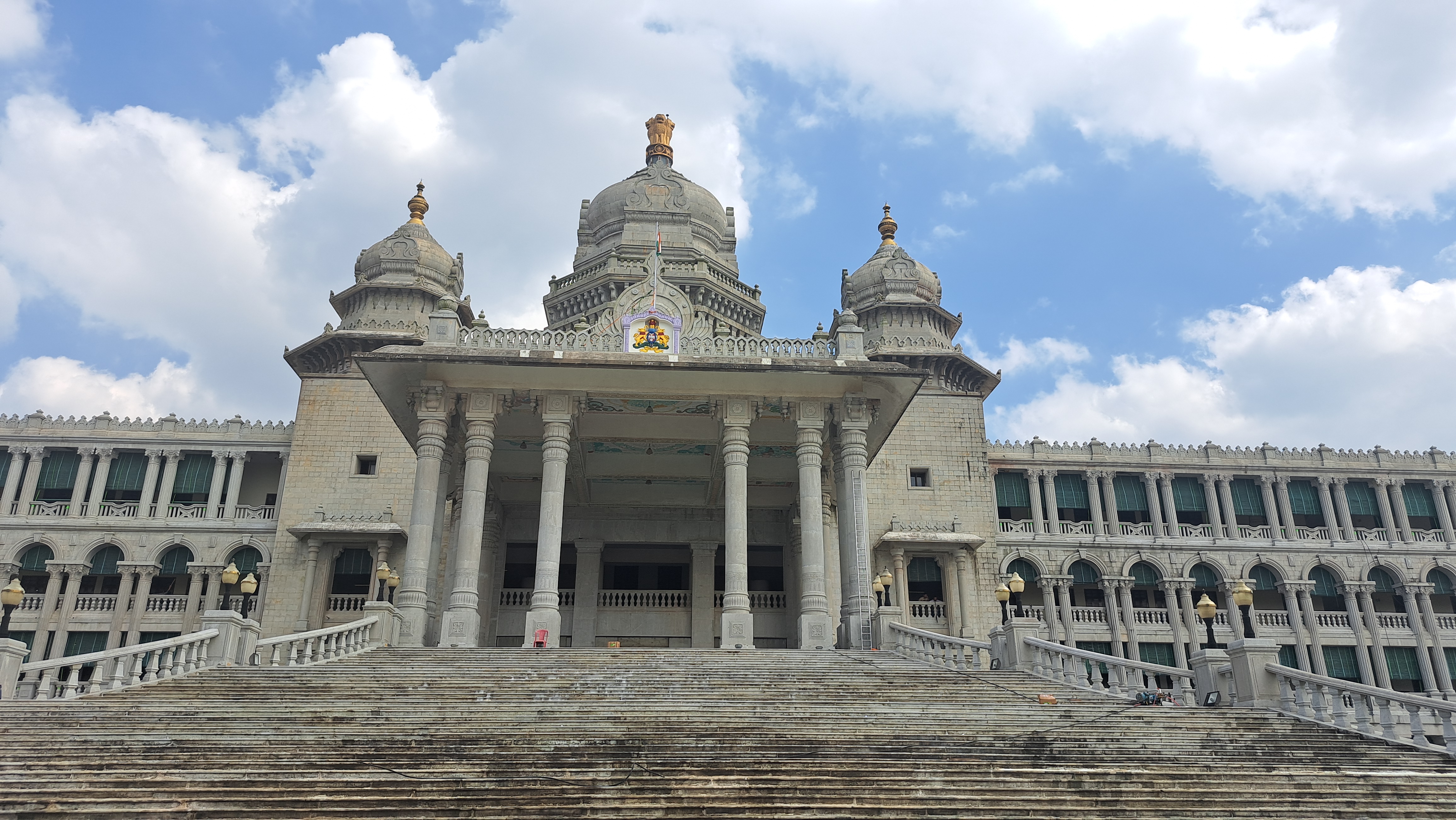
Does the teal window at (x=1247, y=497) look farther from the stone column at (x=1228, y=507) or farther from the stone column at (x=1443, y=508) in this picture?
the stone column at (x=1443, y=508)

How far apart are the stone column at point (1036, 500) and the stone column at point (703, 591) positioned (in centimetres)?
1699

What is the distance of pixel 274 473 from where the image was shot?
46.9 metres

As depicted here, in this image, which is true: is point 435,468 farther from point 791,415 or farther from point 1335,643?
point 1335,643

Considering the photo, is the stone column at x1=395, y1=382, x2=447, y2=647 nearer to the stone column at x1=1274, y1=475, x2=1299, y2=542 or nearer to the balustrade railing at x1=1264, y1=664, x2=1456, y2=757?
the balustrade railing at x1=1264, y1=664, x2=1456, y2=757

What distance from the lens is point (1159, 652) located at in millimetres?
45750

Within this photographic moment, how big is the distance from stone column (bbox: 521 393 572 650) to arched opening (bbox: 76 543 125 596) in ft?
88.6

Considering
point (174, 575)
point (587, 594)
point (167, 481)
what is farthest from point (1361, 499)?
point (167, 481)

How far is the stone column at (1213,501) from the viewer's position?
4784cm

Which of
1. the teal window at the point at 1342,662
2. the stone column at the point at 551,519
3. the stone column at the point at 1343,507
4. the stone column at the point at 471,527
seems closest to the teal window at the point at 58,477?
the stone column at the point at 471,527

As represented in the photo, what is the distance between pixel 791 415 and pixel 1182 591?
89.3 ft

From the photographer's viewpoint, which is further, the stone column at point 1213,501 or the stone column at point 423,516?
the stone column at point 1213,501

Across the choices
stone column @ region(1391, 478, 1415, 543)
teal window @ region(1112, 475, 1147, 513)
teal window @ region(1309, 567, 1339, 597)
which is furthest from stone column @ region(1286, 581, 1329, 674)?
teal window @ region(1112, 475, 1147, 513)

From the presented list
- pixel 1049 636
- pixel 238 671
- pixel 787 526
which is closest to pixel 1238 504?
pixel 1049 636

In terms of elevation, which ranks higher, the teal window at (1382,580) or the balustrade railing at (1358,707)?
the teal window at (1382,580)
